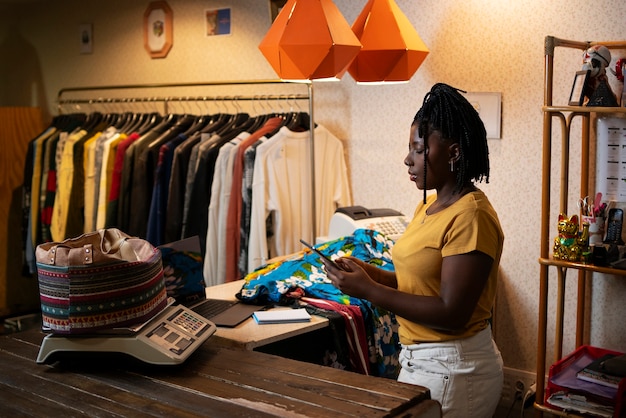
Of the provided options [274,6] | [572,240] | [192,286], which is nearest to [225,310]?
[192,286]

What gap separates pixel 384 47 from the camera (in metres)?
3.33

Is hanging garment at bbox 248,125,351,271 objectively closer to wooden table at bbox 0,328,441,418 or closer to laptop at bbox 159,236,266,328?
laptop at bbox 159,236,266,328

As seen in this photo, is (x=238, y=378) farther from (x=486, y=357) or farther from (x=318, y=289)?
(x=318, y=289)

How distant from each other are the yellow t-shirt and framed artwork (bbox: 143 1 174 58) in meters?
3.23

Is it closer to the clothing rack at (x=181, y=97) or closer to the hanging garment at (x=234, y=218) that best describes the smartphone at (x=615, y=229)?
the clothing rack at (x=181, y=97)

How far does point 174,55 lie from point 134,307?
11.0 feet

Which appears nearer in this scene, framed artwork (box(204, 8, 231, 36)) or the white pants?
the white pants

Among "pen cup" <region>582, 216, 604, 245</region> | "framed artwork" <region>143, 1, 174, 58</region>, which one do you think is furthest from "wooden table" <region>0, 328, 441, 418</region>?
"framed artwork" <region>143, 1, 174, 58</region>

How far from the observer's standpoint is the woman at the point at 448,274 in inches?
75.4

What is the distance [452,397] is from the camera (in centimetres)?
197

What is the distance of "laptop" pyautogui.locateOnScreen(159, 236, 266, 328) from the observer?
2481 mm

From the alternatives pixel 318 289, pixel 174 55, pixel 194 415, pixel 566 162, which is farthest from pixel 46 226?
pixel 194 415

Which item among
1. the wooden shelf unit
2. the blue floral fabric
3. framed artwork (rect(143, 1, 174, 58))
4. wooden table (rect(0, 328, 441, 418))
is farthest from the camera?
framed artwork (rect(143, 1, 174, 58))

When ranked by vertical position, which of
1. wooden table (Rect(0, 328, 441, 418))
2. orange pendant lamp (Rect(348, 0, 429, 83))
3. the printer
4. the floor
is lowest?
the floor
